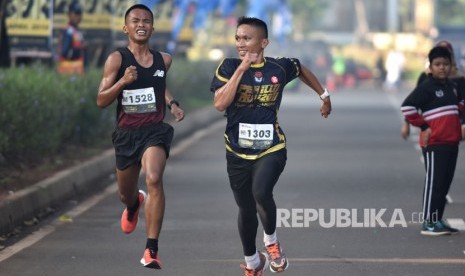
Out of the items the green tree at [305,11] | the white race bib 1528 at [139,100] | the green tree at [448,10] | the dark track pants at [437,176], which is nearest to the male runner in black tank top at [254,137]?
the white race bib 1528 at [139,100]

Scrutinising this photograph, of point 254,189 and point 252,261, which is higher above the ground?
point 254,189

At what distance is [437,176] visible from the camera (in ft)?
41.5

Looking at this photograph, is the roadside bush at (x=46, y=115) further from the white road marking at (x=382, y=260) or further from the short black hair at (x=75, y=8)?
the white road marking at (x=382, y=260)

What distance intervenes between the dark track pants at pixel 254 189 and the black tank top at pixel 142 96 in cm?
→ 103

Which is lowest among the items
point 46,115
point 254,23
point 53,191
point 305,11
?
point 305,11

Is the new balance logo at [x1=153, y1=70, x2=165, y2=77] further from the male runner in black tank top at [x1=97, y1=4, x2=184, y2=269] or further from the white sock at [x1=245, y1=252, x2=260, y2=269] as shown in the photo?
the white sock at [x1=245, y1=252, x2=260, y2=269]

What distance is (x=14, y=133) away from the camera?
16.3 m

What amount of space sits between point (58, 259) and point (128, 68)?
162 cm

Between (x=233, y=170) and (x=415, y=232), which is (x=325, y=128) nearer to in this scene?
(x=415, y=232)

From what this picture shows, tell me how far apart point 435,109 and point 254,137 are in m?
3.02

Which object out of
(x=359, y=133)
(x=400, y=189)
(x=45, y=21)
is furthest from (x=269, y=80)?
(x=359, y=133)

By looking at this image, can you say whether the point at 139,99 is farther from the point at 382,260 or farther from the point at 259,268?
the point at 382,260

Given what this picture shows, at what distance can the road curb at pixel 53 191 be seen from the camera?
43.6 feet

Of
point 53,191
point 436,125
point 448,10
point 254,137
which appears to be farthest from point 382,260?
point 448,10
